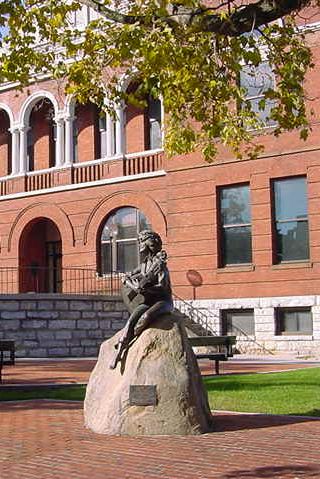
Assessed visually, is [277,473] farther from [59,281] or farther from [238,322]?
[59,281]

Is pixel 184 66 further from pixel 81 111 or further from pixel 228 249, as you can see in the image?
pixel 81 111

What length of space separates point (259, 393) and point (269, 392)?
0.19 m

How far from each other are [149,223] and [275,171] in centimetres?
566

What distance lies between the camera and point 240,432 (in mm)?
8398

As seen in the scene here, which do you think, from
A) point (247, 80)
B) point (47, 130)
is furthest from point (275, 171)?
point (47, 130)

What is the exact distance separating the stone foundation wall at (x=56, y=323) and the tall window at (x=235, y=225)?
4438 mm

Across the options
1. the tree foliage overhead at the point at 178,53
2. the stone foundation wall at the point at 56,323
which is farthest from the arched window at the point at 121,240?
the tree foliage overhead at the point at 178,53

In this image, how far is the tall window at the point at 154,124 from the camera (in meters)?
28.7

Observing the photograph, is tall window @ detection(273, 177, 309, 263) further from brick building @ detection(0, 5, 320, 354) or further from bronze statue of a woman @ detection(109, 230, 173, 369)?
bronze statue of a woman @ detection(109, 230, 173, 369)

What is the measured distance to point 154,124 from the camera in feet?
94.8

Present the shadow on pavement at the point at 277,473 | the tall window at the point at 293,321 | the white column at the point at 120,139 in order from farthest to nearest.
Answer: the white column at the point at 120,139, the tall window at the point at 293,321, the shadow on pavement at the point at 277,473

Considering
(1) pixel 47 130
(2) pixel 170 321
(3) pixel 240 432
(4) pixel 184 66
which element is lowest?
(3) pixel 240 432

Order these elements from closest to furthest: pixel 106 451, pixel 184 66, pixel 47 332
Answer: pixel 106 451 → pixel 184 66 → pixel 47 332

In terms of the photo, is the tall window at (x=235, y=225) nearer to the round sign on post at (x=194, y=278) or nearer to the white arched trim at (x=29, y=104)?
the round sign on post at (x=194, y=278)
